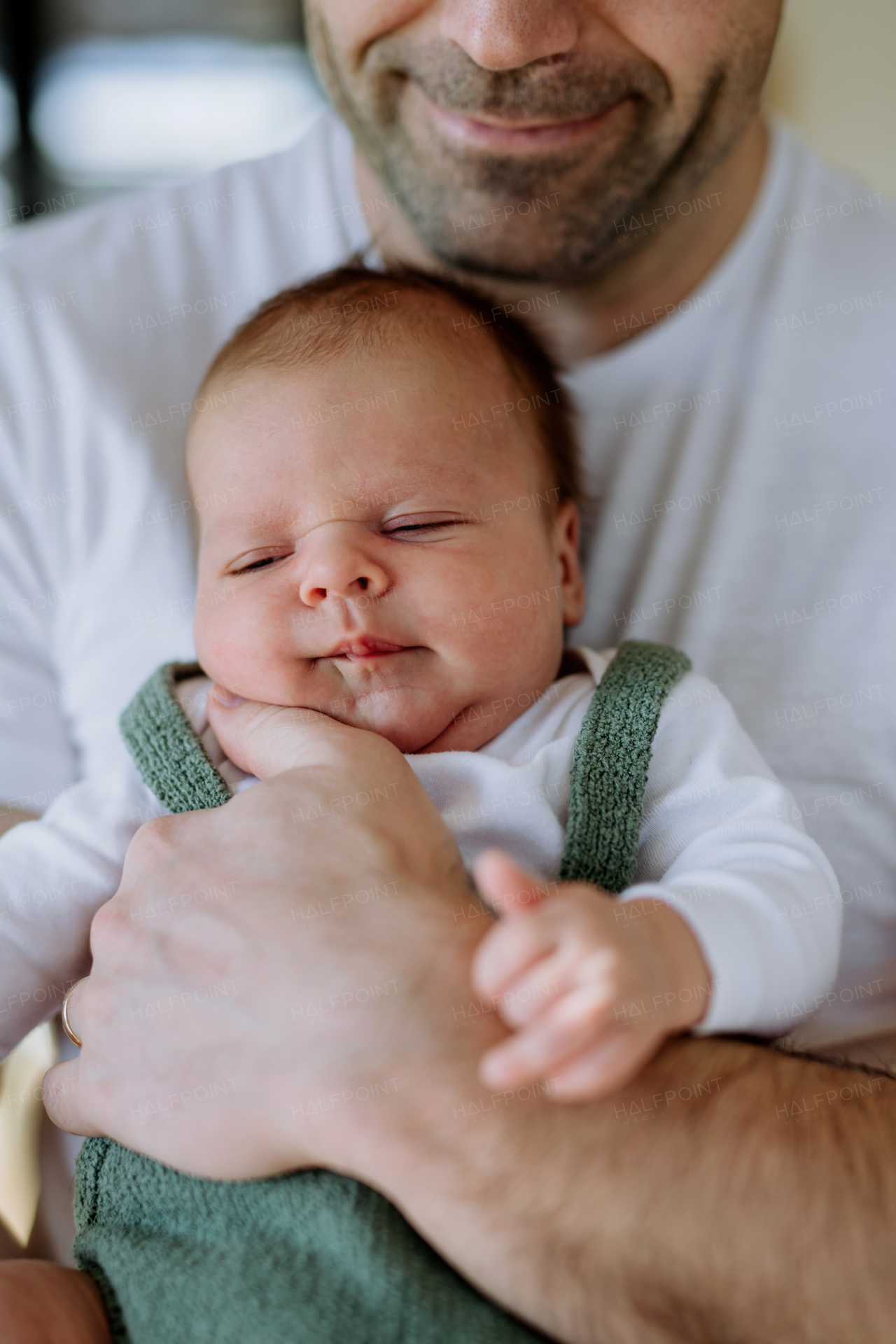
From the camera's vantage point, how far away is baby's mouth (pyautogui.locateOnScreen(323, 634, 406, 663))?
0.98m

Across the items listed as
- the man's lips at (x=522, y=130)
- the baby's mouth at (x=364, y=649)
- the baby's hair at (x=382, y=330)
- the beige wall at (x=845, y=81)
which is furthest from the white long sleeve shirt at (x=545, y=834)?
the beige wall at (x=845, y=81)

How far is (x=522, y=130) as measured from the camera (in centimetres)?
130

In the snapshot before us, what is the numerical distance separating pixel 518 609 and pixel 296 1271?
59 cm

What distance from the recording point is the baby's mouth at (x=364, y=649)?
3.22 feet

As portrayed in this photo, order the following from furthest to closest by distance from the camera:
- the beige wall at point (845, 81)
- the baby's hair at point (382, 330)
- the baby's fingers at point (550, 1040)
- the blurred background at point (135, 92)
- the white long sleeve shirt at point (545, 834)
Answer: the blurred background at point (135, 92), the beige wall at point (845, 81), the baby's hair at point (382, 330), the white long sleeve shirt at point (545, 834), the baby's fingers at point (550, 1040)

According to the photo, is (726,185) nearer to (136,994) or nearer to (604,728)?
(604,728)

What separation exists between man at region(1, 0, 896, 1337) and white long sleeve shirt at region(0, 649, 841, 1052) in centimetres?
24

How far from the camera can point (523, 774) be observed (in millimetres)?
988

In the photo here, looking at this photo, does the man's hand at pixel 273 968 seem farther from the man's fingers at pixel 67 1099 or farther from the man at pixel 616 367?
the man at pixel 616 367

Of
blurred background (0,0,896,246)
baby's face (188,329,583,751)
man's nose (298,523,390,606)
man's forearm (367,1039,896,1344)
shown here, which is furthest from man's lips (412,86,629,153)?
blurred background (0,0,896,246)

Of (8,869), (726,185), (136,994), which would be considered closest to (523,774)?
(136,994)

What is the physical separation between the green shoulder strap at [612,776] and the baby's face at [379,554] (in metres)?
0.09

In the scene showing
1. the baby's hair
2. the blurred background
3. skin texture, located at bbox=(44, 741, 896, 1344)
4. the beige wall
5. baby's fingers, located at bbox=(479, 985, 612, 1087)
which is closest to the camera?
baby's fingers, located at bbox=(479, 985, 612, 1087)

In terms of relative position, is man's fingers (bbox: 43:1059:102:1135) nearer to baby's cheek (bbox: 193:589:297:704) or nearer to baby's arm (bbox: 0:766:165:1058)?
baby's arm (bbox: 0:766:165:1058)
